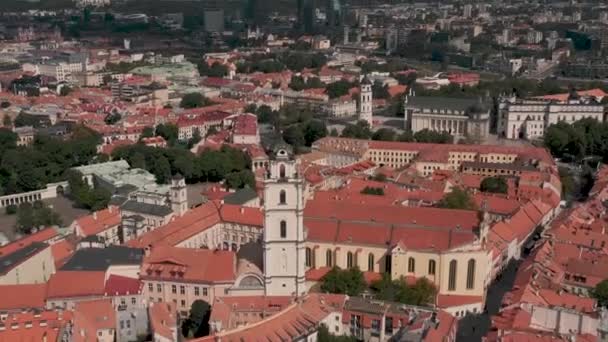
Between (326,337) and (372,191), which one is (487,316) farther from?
(372,191)

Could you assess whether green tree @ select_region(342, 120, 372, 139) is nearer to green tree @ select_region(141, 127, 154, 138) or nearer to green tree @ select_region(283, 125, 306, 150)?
green tree @ select_region(283, 125, 306, 150)

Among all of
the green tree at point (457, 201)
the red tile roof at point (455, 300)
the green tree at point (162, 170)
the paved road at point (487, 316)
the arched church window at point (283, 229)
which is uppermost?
the arched church window at point (283, 229)

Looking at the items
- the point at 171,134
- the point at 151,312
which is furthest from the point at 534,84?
the point at 151,312

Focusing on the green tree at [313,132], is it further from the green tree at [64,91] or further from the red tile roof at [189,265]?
the green tree at [64,91]

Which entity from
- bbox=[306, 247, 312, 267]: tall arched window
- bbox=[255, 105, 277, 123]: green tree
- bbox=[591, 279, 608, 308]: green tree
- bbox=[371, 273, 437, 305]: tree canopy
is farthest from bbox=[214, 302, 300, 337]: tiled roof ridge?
bbox=[255, 105, 277, 123]: green tree

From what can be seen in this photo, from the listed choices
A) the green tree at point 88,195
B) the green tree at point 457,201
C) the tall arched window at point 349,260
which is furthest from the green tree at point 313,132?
the tall arched window at point 349,260
